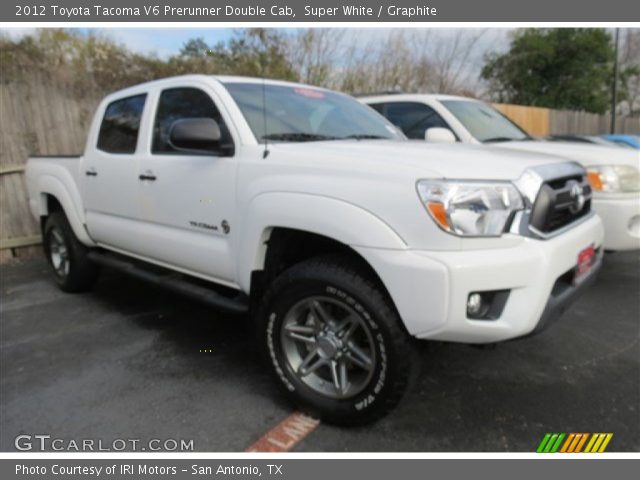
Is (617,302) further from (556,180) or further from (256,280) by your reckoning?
(256,280)

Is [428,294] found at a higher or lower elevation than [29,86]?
lower

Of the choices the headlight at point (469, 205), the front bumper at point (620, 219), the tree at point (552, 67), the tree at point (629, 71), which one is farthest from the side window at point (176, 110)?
the tree at point (629, 71)

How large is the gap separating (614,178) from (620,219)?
0.36 metres

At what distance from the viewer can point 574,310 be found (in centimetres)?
411

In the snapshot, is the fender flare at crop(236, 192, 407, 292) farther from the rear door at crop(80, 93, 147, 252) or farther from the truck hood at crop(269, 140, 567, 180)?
the rear door at crop(80, 93, 147, 252)

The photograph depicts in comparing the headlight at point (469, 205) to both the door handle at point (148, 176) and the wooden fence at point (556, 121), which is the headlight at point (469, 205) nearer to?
the door handle at point (148, 176)

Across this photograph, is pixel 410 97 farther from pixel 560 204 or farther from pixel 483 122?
pixel 560 204

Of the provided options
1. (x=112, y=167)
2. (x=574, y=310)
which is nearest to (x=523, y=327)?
(x=574, y=310)

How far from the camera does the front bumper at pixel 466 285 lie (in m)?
2.02

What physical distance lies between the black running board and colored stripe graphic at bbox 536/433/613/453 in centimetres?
174

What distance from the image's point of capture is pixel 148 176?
3.47m

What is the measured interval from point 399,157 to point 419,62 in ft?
39.4

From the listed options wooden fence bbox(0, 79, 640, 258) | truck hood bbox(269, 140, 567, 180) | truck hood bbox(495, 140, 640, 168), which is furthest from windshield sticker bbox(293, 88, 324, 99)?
wooden fence bbox(0, 79, 640, 258)

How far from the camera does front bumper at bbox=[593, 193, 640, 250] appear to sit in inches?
160
